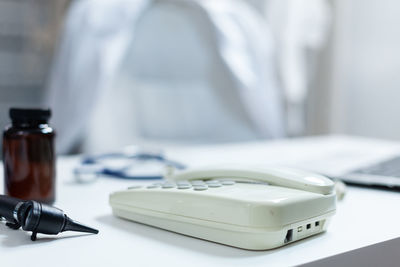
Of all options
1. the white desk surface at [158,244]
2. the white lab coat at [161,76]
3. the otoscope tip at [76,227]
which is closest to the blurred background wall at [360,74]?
the white lab coat at [161,76]

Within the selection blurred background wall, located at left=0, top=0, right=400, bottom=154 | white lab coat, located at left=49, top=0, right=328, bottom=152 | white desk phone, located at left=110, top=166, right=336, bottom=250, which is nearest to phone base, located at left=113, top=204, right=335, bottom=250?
white desk phone, located at left=110, top=166, right=336, bottom=250

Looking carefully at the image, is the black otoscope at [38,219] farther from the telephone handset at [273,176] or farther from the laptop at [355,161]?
the laptop at [355,161]

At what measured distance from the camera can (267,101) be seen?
160 centimetres

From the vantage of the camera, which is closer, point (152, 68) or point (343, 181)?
point (343, 181)

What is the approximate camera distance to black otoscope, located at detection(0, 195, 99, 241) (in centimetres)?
41

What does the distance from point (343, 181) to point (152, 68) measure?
3.37 ft

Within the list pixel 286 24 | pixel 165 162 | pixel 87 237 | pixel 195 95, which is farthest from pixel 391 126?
pixel 87 237

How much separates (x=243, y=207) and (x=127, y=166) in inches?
14.8

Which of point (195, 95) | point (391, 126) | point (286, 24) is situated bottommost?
point (391, 126)

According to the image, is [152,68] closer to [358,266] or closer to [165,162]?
[165,162]

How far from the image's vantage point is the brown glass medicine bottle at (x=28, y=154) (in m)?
0.52

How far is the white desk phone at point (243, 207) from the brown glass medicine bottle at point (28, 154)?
86 mm

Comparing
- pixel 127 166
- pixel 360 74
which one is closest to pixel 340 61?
pixel 360 74

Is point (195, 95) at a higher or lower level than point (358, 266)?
higher
